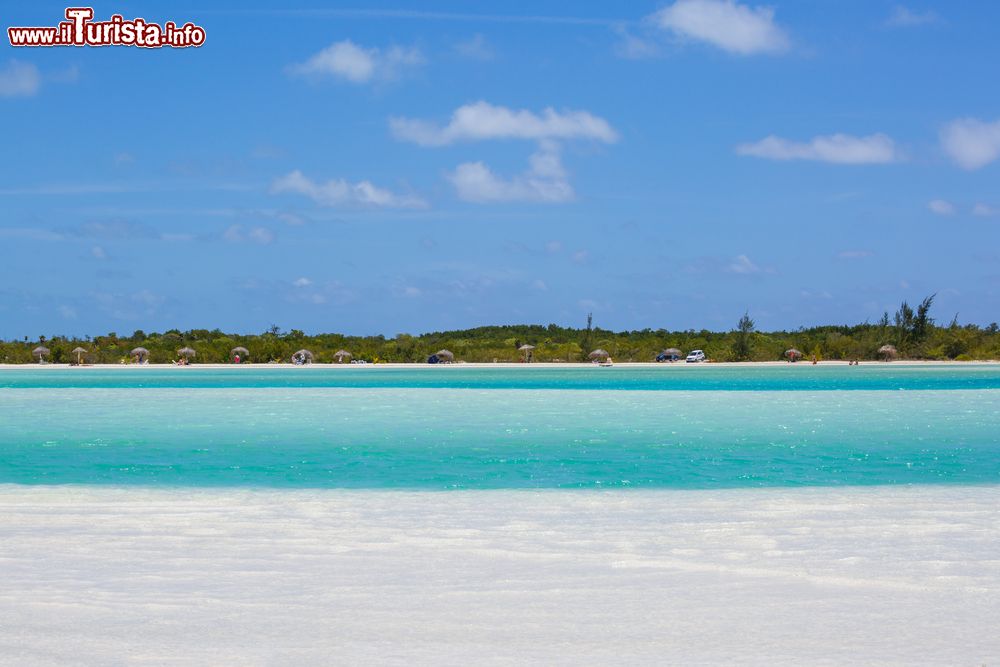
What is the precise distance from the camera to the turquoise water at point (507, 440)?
9883mm

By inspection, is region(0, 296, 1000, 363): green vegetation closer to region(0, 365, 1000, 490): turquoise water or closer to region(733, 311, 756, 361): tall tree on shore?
region(733, 311, 756, 361): tall tree on shore

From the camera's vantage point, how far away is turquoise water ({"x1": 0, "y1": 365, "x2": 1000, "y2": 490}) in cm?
988

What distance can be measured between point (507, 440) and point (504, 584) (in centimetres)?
877

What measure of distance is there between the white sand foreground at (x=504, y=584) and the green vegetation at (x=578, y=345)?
157 feet

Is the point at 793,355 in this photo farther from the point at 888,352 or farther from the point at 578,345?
the point at 578,345

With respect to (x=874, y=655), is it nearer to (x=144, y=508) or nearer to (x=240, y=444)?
(x=144, y=508)

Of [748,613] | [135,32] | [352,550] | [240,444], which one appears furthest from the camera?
[135,32]

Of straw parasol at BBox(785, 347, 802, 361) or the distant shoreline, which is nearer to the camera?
the distant shoreline

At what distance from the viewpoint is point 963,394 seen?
2339cm

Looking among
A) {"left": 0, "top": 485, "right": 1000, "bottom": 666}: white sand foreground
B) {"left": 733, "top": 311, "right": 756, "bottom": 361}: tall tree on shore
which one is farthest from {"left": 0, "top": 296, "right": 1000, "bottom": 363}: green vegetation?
{"left": 0, "top": 485, "right": 1000, "bottom": 666}: white sand foreground

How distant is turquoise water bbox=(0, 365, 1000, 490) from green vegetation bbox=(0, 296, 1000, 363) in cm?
2947

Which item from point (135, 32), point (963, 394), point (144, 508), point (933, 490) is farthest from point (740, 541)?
point (963, 394)

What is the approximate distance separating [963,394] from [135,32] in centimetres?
2014

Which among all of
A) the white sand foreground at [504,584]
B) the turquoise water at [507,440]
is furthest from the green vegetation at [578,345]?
the white sand foreground at [504,584]
